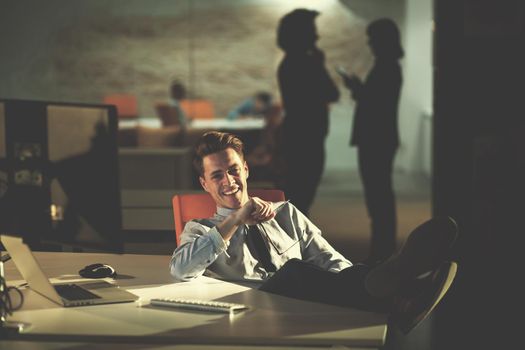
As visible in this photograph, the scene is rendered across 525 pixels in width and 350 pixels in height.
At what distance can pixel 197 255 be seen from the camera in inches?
98.7

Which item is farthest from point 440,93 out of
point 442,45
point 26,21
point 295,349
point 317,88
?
point 295,349

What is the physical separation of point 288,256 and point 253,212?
1.15ft

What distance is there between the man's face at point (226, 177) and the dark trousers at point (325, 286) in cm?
48

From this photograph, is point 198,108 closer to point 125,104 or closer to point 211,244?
point 125,104

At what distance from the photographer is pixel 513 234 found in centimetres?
591

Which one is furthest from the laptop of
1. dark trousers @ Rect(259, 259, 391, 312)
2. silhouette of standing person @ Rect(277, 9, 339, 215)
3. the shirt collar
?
silhouette of standing person @ Rect(277, 9, 339, 215)

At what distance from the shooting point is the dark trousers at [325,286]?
85.0 inches

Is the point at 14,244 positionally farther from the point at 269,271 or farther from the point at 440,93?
the point at 440,93

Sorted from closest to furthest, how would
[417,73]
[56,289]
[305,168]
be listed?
[56,289], [305,168], [417,73]

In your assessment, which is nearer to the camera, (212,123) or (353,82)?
(353,82)

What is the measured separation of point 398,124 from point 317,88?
81 cm

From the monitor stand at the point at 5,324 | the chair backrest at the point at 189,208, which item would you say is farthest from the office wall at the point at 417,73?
the monitor stand at the point at 5,324

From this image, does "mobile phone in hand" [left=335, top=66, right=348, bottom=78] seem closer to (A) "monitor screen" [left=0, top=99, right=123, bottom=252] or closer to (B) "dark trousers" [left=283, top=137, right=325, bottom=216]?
(B) "dark trousers" [left=283, top=137, right=325, bottom=216]

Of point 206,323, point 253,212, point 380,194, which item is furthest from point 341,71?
point 206,323
